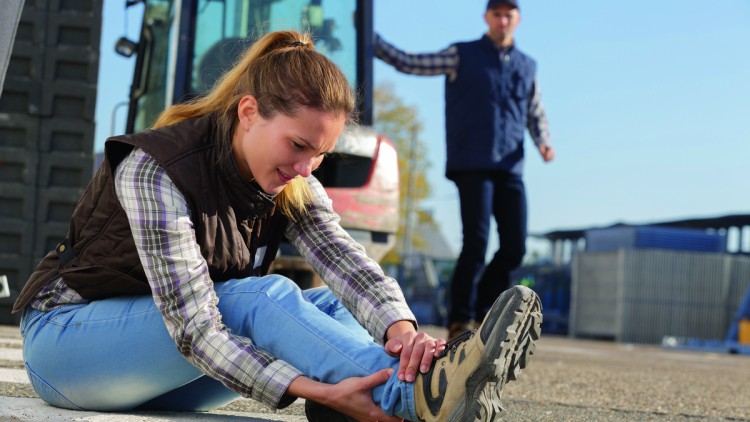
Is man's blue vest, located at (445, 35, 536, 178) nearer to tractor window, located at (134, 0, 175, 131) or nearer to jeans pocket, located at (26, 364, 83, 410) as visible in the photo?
tractor window, located at (134, 0, 175, 131)

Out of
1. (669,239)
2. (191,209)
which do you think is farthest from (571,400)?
(669,239)

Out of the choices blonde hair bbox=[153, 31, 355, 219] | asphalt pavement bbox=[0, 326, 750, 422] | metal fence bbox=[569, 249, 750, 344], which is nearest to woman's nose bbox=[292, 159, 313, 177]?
blonde hair bbox=[153, 31, 355, 219]

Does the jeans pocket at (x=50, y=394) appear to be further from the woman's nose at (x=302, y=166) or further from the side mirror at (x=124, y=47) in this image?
the side mirror at (x=124, y=47)

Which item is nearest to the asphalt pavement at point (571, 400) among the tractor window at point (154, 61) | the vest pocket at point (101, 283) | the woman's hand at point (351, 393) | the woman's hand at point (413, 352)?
the vest pocket at point (101, 283)

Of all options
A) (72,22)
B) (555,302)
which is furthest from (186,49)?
(555,302)

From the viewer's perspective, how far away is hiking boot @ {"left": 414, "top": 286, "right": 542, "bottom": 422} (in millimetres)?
2262

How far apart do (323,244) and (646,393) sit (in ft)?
9.89

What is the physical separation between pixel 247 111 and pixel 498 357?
872mm

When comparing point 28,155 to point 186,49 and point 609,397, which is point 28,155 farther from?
point 609,397

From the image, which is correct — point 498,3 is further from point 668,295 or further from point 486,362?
point 668,295

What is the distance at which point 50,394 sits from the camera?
283 centimetres

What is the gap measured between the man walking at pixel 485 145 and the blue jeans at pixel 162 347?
3.60 meters

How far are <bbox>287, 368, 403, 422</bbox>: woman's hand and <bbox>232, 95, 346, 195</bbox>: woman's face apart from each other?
1.63 feet

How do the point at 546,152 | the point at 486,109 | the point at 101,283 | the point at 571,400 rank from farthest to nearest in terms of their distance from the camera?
the point at 546,152 → the point at 486,109 → the point at 571,400 → the point at 101,283
